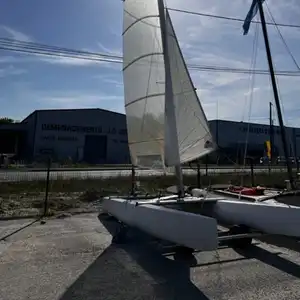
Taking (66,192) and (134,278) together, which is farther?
(66,192)

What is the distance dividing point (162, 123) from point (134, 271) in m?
3.18

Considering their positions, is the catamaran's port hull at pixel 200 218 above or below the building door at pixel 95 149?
below

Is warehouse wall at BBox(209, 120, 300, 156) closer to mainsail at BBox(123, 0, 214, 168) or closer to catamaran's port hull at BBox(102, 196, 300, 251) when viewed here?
mainsail at BBox(123, 0, 214, 168)

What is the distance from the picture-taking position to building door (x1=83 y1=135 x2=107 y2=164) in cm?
4821

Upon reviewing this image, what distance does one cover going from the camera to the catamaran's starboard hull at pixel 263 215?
5492 millimetres

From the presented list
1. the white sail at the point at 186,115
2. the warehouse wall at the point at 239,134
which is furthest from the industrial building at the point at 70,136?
the white sail at the point at 186,115

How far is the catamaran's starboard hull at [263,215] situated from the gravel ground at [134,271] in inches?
13.2

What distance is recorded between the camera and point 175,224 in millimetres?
5137

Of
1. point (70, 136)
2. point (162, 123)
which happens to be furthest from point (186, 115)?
point (70, 136)

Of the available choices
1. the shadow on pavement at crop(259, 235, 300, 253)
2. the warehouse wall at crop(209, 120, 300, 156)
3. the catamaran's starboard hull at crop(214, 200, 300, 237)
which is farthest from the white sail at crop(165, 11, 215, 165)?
the warehouse wall at crop(209, 120, 300, 156)

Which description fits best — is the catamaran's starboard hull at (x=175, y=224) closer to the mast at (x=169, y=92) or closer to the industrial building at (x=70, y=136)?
the mast at (x=169, y=92)

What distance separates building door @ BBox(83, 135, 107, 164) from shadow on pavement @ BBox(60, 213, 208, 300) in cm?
4305

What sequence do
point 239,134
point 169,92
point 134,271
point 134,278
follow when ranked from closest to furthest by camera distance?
point 134,278
point 134,271
point 169,92
point 239,134

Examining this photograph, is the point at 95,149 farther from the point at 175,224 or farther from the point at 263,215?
the point at 175,224
